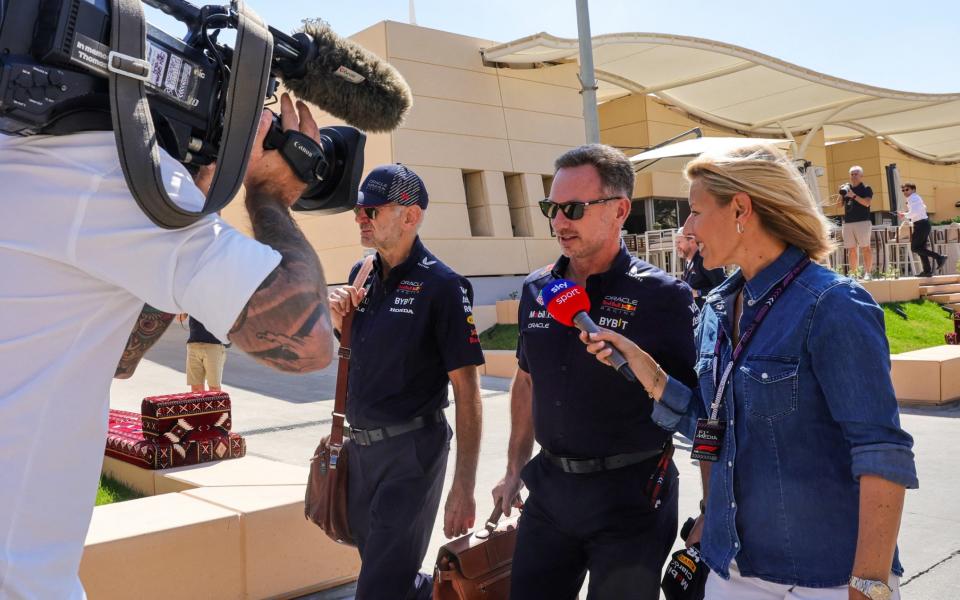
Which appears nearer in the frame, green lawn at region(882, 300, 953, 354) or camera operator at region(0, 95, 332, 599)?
camera operator at region(0, 95, 332, 599)

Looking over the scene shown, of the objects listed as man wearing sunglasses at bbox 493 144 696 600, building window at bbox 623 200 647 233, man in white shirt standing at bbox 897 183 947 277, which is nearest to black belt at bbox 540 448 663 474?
man wearing sunglasses at bbox 493 144 696 600

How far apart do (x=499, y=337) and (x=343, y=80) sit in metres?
13.8

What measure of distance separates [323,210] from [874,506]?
1.49 meters

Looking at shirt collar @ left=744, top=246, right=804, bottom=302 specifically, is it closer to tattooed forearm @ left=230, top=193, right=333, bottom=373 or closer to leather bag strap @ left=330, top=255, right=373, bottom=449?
tattooed forearm @ left=230, top=193, right=333, bottom=373

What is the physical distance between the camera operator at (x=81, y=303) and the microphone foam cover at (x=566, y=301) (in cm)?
121

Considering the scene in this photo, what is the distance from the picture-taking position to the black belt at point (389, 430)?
3.65m

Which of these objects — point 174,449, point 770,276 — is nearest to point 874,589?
point 770,276

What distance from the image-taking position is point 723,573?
2.42 meters

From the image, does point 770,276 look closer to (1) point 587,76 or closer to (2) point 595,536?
(2) point 595,536

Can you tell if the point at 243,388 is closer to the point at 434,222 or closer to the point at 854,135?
the point at 434,222

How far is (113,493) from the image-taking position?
18.8 feet

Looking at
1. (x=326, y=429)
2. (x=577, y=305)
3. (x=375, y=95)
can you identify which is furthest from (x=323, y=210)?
(x=326, y=429)

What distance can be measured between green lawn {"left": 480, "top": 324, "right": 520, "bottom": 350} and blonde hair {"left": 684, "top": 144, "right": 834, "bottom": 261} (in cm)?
1181

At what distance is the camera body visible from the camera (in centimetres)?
128
